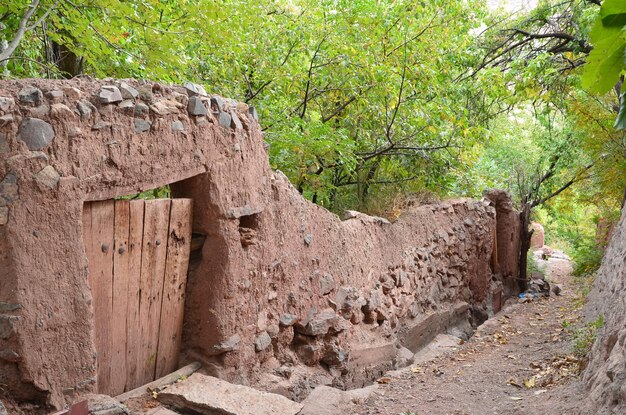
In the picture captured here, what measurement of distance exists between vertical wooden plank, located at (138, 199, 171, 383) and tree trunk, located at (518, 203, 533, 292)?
9.84 meters

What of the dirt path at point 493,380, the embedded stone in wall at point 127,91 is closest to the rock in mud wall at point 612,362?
the dirt path at point 493,380

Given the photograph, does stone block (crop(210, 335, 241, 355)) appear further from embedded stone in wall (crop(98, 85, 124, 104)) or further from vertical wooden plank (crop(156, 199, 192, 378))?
embedded stone in wall (crop(98, 85, 124, 104))

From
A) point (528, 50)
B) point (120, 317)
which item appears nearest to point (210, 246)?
point (120, 317)

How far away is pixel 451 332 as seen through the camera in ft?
27.8

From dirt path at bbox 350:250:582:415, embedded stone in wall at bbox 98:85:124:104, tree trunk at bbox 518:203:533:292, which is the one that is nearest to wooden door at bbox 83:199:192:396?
embedded stone in wall at bbox 98:85:124:104

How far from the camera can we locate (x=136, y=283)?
3.57 metres

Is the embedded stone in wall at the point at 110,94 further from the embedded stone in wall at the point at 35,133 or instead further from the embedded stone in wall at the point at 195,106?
the embedded stone in wall at the point at 195,106

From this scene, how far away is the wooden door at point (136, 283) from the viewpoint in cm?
330

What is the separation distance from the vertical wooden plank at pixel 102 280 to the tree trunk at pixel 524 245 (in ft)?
33.6

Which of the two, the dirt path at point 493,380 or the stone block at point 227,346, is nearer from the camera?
the stone block at point 227,346

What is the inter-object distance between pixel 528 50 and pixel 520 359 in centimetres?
761

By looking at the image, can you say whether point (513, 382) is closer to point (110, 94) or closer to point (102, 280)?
point (102, 280)

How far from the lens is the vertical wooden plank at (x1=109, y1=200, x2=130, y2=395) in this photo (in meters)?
3.40

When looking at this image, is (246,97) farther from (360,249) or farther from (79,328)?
(79,328)
